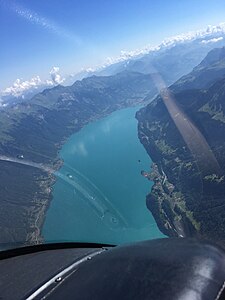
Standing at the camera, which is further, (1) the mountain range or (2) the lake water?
(1) the mountain range

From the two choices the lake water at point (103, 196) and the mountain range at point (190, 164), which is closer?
the lake water at point (103, 196)

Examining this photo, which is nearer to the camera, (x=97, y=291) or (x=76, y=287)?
(x=97, y=291)

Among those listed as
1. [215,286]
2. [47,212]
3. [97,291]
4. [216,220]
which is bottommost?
[216,220]

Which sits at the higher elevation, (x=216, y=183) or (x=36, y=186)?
(x=36, y=186)

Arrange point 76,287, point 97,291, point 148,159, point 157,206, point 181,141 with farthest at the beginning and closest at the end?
point 181,141 < point 148,159 < point 157,206 < point 76,287 < point 97,291

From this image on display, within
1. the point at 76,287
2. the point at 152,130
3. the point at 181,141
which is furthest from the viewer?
the point at 152,130

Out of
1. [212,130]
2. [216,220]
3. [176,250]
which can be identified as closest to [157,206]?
[216,220]

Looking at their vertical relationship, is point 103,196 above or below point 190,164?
above

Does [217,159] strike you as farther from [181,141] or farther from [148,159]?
[181,141]
